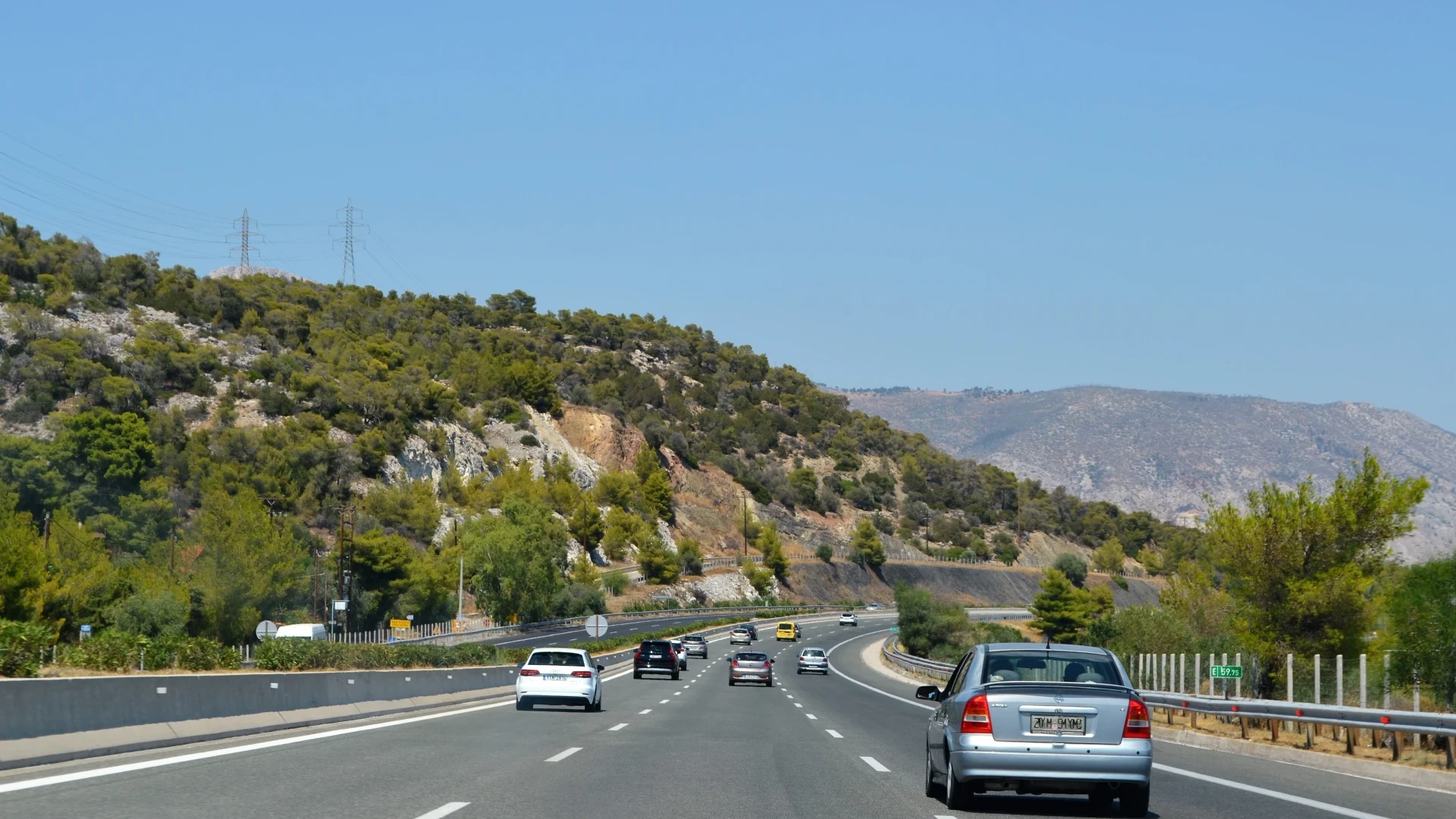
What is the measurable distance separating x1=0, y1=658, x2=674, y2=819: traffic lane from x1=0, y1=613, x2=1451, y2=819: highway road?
1.2 inches

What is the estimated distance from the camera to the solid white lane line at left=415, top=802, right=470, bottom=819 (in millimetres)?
10134

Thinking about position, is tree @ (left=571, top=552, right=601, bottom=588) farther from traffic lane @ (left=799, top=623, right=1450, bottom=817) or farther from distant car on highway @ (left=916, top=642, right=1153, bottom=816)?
distant car on highway @ (left=916, top=642, right=1153, bottom=816)

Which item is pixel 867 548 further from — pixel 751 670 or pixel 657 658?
pixel 751 670

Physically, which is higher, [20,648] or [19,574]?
[20,648]

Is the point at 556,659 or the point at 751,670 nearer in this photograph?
the point at 556,659

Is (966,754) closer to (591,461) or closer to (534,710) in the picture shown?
(534,710)

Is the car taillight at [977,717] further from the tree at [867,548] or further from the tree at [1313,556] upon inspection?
the tree at [867,548]

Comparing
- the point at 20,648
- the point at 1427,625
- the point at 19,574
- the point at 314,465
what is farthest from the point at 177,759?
the point at 314,465

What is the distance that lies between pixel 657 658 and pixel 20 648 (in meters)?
32.7

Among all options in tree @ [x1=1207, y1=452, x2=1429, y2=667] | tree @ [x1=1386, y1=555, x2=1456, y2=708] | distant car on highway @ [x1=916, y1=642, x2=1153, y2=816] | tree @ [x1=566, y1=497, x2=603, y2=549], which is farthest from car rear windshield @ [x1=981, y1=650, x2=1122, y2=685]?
tree @ [x1=566, y1=497, x2=603, y2=549]

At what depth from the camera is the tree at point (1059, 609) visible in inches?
4417

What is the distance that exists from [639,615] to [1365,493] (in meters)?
70.2

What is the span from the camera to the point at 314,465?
109 meters

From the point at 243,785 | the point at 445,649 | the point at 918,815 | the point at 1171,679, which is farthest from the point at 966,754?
the point at 445,649
